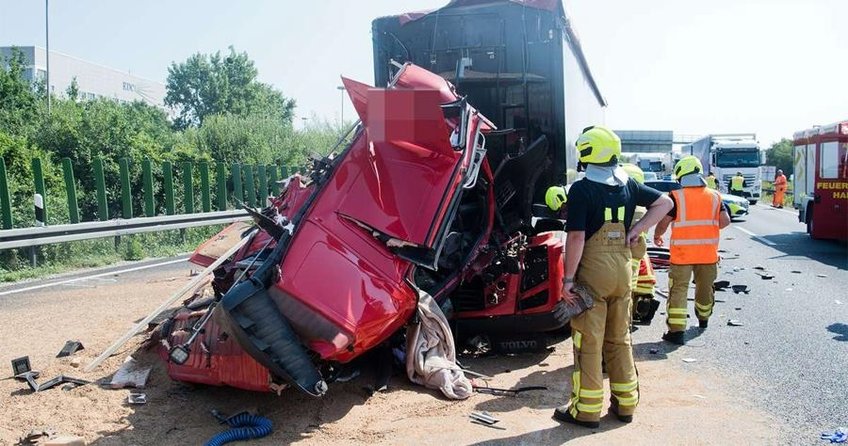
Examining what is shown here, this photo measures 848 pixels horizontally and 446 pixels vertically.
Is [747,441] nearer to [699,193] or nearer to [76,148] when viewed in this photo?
[699,193]

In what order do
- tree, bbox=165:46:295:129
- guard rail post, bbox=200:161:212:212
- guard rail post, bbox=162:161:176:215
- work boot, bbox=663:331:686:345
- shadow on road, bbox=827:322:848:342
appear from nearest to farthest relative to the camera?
work boot, bbox=663:331:686:345 → shadow on road, bbox=827:322:848:342 → guard rail post, bbox=162:161:176:215 → guard rail post, bbox=200:161:212:212 → tree, bbox=165:46:295:129

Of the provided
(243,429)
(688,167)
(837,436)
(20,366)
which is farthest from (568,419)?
(20,366)

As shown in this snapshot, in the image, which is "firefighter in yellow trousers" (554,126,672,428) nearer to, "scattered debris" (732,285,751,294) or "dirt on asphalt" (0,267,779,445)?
"dirt on asphalt" (0,267,779,445)

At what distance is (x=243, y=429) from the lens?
149 inches

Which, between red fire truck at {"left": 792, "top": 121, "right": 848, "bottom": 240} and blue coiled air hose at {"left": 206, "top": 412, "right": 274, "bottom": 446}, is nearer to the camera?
blue coiled air hose at {"left": 206, "top": 412, "right": 274, "bottom": 446}

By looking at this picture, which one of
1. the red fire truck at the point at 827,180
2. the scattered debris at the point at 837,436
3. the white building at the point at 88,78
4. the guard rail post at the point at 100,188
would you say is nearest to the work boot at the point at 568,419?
the scattered debris at the point at 837,436

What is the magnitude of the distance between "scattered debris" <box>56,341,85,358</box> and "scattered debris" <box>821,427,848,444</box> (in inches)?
194

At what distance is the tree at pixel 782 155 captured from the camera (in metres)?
56.6

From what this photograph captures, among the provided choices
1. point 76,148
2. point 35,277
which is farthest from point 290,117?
point 35,277

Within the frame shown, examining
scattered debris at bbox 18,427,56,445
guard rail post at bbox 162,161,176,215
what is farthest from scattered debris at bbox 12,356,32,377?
guard rail post at bbox 162,161,176,215

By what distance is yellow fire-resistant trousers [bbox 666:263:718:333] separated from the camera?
6371 mm

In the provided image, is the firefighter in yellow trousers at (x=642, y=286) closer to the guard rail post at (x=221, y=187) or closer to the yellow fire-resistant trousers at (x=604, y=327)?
the yellow fire-resistant trousers at (x=604, y=327)

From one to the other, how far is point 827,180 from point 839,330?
8.57 meters

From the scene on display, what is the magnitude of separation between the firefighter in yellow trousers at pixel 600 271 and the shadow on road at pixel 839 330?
3.27 m
